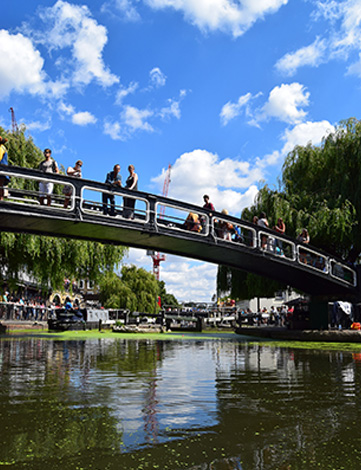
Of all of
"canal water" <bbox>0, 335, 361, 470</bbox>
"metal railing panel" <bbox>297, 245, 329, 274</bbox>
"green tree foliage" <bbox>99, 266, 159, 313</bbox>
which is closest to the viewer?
"canal water" <bbox>0, 335, 361, 470</bbox>

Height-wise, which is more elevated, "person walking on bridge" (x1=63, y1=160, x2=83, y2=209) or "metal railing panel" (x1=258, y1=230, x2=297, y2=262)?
"person walking on bridge" (x1=63, y1=160, x2=83, y2=209)

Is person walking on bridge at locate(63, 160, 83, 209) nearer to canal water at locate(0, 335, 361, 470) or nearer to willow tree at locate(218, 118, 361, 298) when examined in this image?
canal water at locate(0, 335, 361, 470)

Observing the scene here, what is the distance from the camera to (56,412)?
4.83 meters

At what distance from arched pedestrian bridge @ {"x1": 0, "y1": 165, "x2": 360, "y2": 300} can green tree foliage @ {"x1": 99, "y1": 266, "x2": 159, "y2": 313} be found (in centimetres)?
3599

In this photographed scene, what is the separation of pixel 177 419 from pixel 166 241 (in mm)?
12915

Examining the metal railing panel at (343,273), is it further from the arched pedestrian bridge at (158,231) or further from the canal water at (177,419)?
the canal water at (177,419)

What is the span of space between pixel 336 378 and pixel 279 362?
2799mm

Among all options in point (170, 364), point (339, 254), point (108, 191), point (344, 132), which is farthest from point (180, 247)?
point (344, 132)

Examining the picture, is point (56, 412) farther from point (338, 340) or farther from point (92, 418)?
point (338, 340)

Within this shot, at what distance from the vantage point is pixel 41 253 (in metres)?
20.3

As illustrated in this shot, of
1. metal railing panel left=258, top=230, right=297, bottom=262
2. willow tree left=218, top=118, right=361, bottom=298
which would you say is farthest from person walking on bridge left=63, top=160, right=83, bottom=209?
willow tree left=218, top=118, right=361, bottom=298

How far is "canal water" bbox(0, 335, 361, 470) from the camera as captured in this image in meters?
3.35

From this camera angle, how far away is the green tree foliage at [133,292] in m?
57.3

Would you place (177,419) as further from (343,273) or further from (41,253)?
(343,273)
